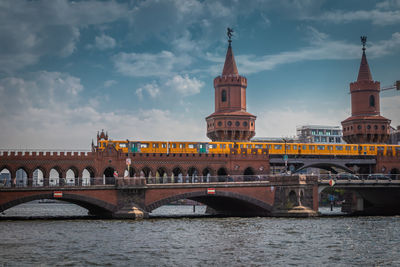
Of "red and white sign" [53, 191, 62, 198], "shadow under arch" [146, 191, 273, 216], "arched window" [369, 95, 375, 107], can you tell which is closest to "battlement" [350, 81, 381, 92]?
"arched window" [369, 95, 375, 107]

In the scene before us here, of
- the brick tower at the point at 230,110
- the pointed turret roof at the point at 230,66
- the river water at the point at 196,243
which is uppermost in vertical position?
the pointed turret roof at the point at 230,66

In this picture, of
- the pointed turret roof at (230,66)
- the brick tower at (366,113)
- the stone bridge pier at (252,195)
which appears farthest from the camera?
the brick tower at (366,113)

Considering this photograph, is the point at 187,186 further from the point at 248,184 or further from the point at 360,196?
the point at 360,196

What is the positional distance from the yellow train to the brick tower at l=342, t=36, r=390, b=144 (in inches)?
255

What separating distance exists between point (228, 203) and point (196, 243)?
130 feet

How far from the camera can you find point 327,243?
2115 inches

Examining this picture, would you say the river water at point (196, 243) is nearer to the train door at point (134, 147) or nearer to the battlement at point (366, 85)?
the train door at point (134, 147)

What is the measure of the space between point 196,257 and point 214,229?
20.3m

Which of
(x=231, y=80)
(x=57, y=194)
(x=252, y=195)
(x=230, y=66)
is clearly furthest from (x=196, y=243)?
(x=230, y=66)

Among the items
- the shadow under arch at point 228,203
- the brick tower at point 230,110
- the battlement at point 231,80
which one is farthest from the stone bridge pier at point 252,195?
the battlement at point 231,80

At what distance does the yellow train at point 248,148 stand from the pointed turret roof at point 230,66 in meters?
15.8

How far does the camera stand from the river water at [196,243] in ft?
145

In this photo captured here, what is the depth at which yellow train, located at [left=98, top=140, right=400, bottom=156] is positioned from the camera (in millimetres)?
93125

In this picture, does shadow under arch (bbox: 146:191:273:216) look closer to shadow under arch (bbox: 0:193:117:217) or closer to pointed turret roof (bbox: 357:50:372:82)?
shadow under arch (bbox: 0:193:117:217)
